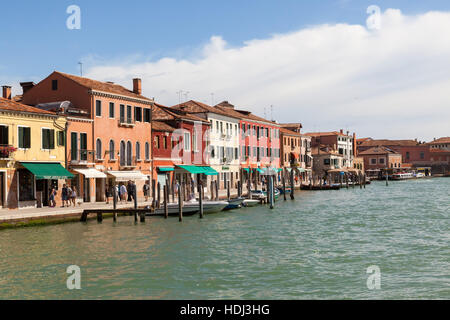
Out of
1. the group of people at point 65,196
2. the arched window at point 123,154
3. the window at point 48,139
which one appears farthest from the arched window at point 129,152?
the window at point 48,139

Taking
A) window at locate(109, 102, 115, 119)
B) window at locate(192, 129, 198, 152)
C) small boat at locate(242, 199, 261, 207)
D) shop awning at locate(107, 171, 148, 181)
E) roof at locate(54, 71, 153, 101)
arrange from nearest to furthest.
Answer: roof at locate(54, 71, 153, 101) < shop awning at locate(107, 171, 148, 181) < window at locate(109, 102, 115, 119) < small boat at locate(242, 199, 261, 207) < window at locate(192, 129, 198, 152)

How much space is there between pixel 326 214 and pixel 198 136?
1879 cm

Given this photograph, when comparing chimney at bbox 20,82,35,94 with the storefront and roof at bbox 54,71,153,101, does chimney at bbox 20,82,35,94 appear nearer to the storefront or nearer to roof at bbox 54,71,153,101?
roof at bbox 54,71,153,101

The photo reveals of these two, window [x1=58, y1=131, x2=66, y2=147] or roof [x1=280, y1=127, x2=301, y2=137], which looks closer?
window [x1=58, y1=131, x2=66, y2=147]

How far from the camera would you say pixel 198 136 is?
5025cm

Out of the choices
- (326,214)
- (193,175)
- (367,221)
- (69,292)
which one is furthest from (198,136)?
(69,292)

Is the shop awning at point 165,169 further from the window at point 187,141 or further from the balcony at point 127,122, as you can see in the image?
the balcony at point 127,122

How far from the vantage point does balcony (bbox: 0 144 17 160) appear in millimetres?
28656

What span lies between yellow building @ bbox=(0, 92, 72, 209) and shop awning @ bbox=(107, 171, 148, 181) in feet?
15.1

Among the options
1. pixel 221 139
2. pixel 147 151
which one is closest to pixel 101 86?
pixel 147 151

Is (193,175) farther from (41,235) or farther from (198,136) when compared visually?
(41,235)

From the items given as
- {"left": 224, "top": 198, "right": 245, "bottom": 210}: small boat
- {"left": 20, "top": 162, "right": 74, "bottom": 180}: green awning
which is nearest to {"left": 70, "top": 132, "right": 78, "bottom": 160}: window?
{"left": 20, "top": 162, "right": 74, "bottom": 180}: green awning

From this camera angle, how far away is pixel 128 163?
3934 cm

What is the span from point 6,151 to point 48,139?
3456mm
